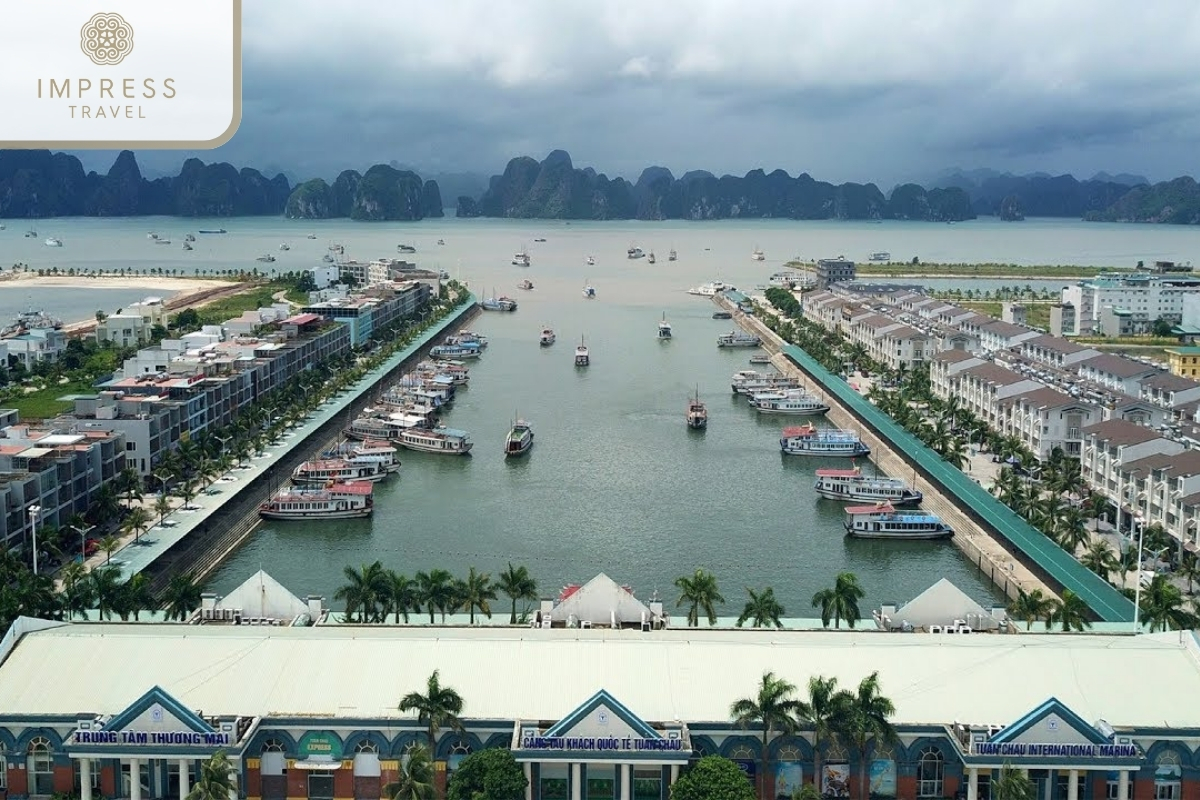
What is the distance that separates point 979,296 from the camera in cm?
4128

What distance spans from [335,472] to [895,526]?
7408mm

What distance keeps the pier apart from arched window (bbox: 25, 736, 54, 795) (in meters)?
8.25

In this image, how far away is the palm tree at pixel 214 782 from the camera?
702cm

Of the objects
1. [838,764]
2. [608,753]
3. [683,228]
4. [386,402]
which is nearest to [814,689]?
[838,764]

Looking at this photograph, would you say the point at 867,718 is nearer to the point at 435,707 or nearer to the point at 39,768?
the point at 435,707

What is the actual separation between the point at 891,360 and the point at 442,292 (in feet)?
58.5

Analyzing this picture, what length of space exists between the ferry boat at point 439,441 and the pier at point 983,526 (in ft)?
20.3

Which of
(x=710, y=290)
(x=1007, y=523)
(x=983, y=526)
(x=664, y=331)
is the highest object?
(x=710, y=290)

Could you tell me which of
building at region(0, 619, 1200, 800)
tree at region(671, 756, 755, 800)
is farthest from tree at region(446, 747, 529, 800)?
tree at region(671, 756, 755, 800)

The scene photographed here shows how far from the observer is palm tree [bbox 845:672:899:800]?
7379mm

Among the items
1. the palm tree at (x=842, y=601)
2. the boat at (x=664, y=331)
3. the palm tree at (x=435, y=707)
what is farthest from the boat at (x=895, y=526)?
the boat at (x=664, y=331)

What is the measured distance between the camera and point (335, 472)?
17516 mm

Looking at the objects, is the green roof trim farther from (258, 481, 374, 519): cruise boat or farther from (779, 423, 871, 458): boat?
(258, 481, 374, 519): cruise boat

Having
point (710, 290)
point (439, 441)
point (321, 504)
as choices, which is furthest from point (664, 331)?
point (321, 504)
